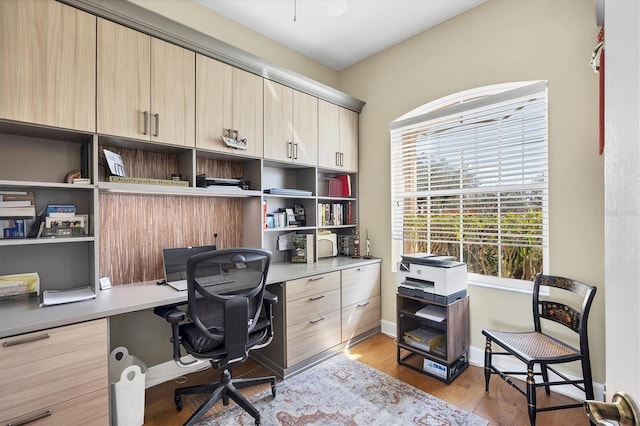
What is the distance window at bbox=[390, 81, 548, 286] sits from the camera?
224 cm

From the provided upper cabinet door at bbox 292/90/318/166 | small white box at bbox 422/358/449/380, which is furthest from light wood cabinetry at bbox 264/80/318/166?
small white box at bbox 422/358/449/380

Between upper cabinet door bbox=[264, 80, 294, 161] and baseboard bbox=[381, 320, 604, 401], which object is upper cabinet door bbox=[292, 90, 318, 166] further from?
baseboard bbox=[381, 320, 604, 401]

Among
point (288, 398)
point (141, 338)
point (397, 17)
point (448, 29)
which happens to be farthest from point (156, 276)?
point (448, 29)

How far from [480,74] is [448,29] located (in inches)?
21.8

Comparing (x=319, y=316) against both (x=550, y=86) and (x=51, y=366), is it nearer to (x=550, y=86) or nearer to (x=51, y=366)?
(x=51, y=366)

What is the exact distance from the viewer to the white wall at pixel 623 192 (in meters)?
0.47

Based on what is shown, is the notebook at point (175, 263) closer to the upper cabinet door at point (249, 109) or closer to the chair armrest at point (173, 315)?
the chair armrest at point (173, 315)

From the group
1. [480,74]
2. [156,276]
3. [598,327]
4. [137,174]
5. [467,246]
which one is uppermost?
[480,74]

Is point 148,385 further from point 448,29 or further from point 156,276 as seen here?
point 448,29

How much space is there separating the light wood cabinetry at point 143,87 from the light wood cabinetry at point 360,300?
6.03 feet

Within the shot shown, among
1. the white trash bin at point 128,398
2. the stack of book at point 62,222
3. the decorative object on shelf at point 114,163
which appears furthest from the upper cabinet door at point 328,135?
the white trash bin at point 128,398

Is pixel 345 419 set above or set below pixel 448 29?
below

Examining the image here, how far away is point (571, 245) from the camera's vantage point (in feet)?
6.72

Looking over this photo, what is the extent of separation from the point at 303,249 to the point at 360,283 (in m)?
0.66
